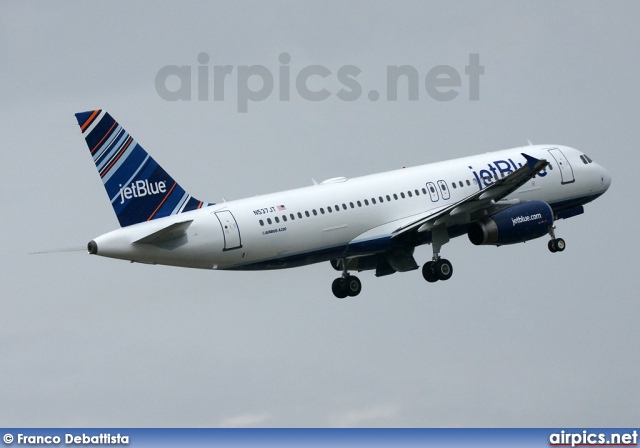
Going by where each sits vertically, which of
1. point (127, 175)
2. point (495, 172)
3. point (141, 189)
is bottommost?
point (141, 189)

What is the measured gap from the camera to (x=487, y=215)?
244 feet

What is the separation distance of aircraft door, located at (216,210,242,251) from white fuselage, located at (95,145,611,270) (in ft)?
0.14

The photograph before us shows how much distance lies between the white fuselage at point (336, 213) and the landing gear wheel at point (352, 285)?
3749 millimetres

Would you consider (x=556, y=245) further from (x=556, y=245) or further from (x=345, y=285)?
(x=345, y=285)

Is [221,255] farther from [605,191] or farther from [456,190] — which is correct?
[605,191]

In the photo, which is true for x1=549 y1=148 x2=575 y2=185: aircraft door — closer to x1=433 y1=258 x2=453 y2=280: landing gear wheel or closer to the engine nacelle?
the engine nacelle

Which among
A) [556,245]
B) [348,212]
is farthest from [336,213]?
[556,245]

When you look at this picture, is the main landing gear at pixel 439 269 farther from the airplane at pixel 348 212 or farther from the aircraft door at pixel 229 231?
the aircraft door at pixel 229 231

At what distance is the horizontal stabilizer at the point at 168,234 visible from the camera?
66562mm

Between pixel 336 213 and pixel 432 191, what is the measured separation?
613cm

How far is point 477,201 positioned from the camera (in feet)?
240

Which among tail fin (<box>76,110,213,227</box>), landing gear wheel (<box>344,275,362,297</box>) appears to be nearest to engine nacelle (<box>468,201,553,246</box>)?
landing gear wheel (<box>344,275,362,297</box>)

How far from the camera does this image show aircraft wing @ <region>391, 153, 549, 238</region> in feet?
235

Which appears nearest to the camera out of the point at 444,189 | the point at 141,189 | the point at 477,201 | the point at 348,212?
the point at 141,189
